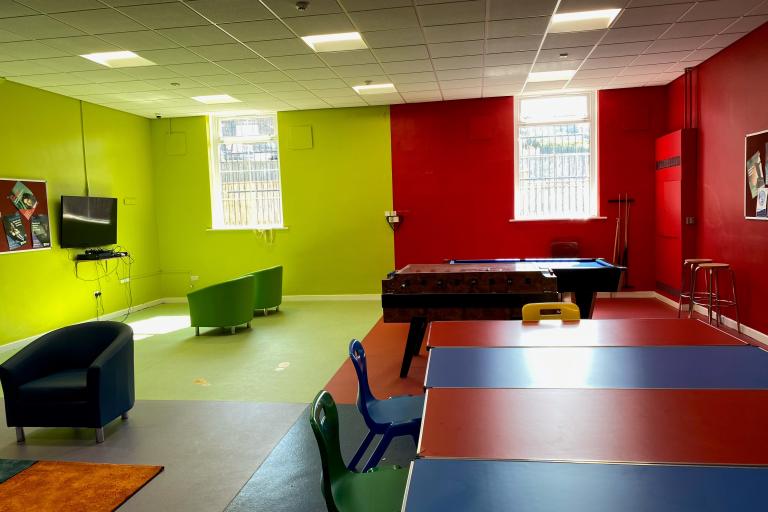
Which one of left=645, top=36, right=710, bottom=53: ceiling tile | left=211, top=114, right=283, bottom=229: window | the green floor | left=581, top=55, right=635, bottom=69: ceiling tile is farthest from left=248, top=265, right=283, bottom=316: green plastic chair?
left=645, top=36, right=710, bottom=53: ceiling tile

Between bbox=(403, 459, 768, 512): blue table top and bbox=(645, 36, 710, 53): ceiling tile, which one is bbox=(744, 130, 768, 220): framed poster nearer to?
bbox=(645, 36, 710, 53): ceiling tile

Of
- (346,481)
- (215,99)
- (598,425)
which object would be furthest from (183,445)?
(215,99)

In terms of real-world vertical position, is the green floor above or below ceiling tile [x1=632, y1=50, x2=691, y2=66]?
below

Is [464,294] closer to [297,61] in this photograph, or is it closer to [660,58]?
[297,61]

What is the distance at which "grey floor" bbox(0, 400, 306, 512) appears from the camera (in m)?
3.11

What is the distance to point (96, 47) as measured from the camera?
213 inches

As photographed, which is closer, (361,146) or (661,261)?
(661,261)

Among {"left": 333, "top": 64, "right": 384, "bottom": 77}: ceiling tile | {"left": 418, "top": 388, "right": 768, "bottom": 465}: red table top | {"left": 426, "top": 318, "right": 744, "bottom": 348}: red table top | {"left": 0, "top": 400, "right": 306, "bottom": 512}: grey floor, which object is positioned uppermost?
{"left": 333, "top": 64, "right": 384, "bottom": 77}: ceiling tile

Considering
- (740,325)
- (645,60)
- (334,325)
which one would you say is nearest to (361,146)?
(334,325)

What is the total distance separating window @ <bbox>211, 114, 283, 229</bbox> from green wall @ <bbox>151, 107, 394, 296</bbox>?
21 centimetres

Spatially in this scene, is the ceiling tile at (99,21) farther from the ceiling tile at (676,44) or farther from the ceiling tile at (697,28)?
the ceiling tile at (676,44)

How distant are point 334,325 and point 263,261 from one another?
2685 mm

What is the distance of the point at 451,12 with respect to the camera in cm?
477

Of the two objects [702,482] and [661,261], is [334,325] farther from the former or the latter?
[702,482]
